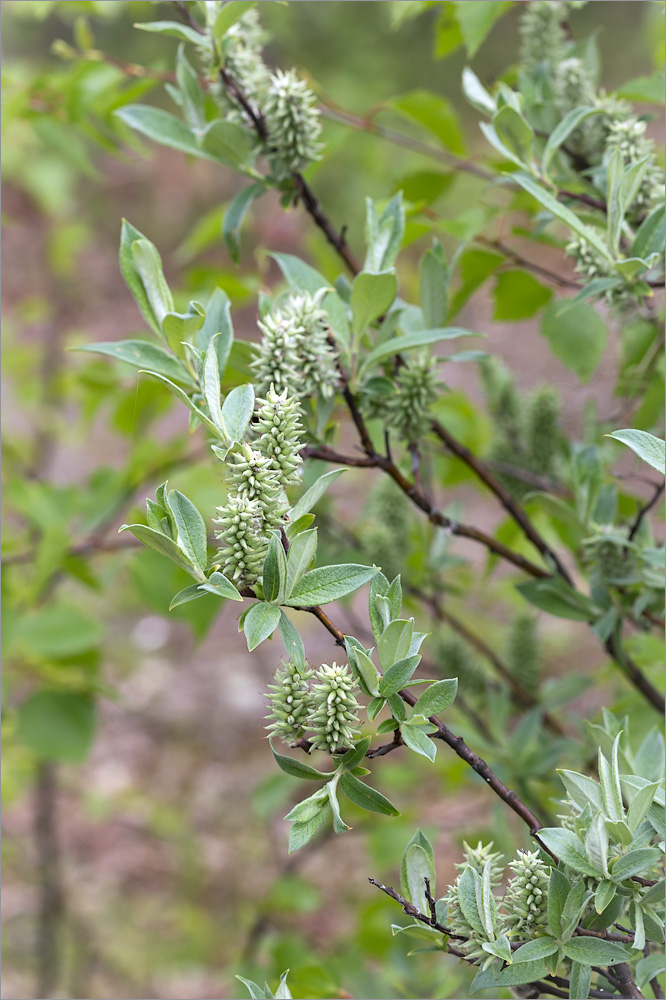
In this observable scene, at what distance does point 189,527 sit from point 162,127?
40 cm

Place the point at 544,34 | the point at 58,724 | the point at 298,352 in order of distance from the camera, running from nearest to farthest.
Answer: the point at 298,352, the point at 544,34, the point at 58,724

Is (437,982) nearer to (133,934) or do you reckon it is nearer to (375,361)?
(375,361)

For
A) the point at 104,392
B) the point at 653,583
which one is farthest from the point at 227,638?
the point at 653,583

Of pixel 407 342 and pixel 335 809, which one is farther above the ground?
pixel 407 342

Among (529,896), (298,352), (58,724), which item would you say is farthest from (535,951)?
(58,724)

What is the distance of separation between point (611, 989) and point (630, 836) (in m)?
0.12

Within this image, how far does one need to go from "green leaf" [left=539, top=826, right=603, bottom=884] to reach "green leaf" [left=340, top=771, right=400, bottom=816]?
70 mm

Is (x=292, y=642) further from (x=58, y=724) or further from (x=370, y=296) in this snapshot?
(x=58, y=724)

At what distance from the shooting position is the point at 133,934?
75.3 inches

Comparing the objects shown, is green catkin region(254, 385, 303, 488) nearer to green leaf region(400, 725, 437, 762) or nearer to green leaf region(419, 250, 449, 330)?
green leaf region(400, 725, 437, 762)

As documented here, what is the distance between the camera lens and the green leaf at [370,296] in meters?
0.53

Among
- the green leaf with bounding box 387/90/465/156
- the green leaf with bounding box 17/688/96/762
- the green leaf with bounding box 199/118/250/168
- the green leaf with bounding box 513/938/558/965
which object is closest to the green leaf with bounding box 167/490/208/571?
the green leaf with bounding box 513/938/558/965

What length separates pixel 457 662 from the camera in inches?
34.4

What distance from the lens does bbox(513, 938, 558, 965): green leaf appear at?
1.26 feet
